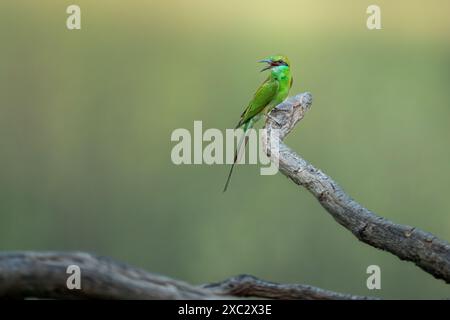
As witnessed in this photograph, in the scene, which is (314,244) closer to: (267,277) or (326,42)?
(267,277)

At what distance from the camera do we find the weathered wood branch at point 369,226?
1.74 meters

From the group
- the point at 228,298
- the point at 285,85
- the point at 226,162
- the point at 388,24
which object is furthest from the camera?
the point at 388,24

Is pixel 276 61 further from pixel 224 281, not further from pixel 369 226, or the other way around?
pixel 224 281

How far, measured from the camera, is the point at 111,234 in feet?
13.0

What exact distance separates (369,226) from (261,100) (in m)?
0.96

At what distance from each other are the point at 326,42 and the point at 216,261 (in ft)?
4.88

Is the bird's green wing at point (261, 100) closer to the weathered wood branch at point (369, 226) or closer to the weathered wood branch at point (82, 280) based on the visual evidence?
the weathered wood branch at point (369, 226)

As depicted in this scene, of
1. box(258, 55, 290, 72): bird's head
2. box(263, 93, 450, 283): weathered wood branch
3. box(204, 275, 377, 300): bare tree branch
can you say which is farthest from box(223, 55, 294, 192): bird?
→ box(204, 275, 377, 300): bare tree branch

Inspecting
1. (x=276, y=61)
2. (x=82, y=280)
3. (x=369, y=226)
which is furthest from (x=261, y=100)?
(x=82, y=280)

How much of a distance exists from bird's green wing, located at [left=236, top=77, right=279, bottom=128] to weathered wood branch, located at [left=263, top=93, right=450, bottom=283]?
417 millimetres

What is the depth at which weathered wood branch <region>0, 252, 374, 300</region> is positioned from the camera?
4.29 feet

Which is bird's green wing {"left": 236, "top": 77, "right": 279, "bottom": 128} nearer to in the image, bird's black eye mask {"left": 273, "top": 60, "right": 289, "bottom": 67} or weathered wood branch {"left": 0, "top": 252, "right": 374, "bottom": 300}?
bird's black eye mask {"left": 273, "top": 60, "right": 289, "bottom": 67}

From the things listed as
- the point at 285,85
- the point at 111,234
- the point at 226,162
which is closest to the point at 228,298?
the point at 285,85

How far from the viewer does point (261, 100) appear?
2686mm
